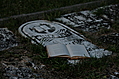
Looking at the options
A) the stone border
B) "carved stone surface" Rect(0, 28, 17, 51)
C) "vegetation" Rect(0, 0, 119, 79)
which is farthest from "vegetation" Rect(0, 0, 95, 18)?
"carved stone surface" Rect(0, 28, 17, 51)

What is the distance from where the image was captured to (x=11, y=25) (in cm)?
541

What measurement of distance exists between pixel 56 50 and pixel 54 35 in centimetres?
95

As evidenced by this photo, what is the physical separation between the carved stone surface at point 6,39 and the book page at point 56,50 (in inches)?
33.5

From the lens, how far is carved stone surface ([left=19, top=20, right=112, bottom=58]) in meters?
4.61

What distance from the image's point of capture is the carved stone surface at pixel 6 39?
177 inches

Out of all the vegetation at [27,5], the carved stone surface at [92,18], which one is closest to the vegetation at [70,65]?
the carved stone surface at [92,18]

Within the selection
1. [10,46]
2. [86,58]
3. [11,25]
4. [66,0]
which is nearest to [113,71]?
[86,58]

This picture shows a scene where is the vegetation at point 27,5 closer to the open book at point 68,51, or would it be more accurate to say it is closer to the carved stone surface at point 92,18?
the carved stone surface at point 92,18

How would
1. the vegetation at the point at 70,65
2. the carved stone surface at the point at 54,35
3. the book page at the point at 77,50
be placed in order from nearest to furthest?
the vegetation at the point at 70,65
the book page at the point at 77,50
the carved stone surface at the point at 54,35

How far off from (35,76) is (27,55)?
72cm

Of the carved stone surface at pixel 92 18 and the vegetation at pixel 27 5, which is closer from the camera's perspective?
the carved stone surface at pixel 92 18

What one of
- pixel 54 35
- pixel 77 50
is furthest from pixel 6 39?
pixel 77 50

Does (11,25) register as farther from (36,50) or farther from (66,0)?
(66,0)

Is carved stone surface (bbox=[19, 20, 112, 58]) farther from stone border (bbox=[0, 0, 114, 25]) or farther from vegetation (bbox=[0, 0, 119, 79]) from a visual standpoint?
stone border (bbox=[0, 0, 114, 25])
